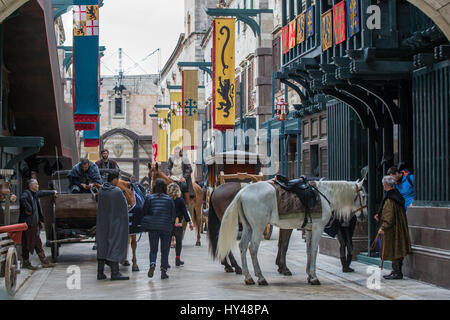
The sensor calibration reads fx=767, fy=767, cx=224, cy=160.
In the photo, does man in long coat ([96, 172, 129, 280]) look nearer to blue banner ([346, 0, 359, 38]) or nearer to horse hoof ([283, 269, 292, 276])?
horse hoof ([283, 269, 292, 276])

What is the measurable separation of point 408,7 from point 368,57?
144 centimetres

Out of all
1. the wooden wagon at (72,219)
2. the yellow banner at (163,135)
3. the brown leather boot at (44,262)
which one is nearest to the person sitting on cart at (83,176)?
the wooden wagon at (72,219)

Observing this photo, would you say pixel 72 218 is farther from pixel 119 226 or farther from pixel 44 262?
pixel 119 226

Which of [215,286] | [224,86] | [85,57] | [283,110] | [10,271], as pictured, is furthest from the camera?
[224,86]

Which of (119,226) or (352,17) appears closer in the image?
(119,226)

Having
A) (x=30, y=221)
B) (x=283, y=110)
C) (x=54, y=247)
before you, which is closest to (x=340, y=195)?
(x=30, y=221)

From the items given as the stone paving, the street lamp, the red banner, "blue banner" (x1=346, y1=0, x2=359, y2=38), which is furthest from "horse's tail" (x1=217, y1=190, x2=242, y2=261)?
the street lamp

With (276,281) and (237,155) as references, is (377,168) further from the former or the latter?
(237,155)

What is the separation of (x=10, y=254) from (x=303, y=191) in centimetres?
447

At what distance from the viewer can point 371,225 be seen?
14.4 m

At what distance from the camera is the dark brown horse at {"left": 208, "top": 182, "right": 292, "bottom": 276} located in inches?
509

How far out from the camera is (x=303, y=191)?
11.9 metres

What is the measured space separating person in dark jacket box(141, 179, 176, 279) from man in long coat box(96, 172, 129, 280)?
380 millimetres

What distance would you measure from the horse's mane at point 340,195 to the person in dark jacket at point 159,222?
8.10 feet
